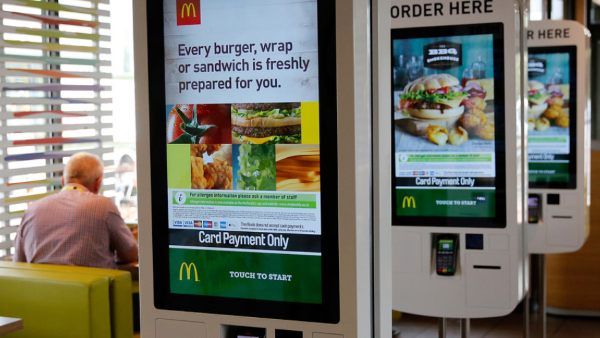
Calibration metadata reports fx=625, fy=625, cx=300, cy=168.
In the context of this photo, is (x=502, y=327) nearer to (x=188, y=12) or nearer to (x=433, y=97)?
(x=433, y=97)

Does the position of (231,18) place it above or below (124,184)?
above

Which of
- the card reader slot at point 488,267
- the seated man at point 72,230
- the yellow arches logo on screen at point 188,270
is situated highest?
the yellow arches logo on screen at point 188,270

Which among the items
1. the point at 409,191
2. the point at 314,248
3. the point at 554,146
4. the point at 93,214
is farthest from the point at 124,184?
the point at 314,248

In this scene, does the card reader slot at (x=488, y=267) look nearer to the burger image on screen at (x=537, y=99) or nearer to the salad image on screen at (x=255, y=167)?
the salad image on screen at (x=255, y=167)

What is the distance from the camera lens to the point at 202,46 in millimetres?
1638

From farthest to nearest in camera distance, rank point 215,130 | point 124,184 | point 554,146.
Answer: point 124,184, point 554,146, point 215,130

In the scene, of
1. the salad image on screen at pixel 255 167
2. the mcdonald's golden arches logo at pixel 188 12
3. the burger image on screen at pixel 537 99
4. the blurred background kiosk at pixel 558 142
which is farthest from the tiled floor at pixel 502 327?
the mcdonald's golden arches logo at pixel 188 12

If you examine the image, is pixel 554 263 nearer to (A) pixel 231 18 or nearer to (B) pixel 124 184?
(B) pixel 124 184

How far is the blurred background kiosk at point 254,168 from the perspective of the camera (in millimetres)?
1505

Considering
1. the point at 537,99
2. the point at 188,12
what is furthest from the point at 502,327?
the point at 188,12

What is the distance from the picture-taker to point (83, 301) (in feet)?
10.9

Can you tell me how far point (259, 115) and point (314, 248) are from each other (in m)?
0.36

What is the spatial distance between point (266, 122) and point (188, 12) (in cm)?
37

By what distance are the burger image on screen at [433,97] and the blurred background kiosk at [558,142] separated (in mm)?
1894
